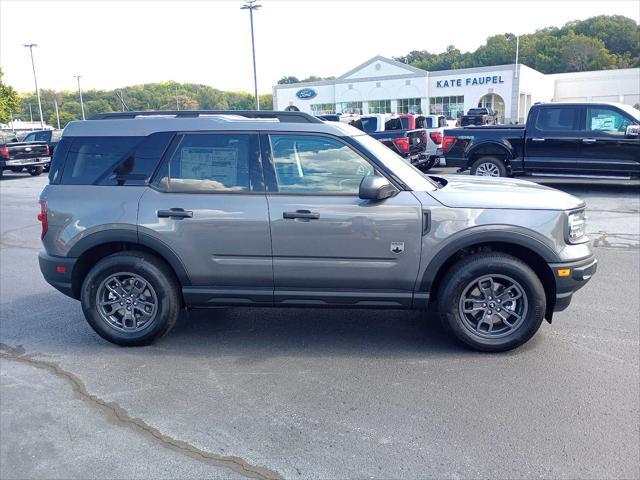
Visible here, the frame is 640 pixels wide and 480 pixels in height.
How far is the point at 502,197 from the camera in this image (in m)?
4.48

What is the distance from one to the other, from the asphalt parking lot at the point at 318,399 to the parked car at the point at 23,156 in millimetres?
18494

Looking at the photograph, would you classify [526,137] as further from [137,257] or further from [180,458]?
[180,458]

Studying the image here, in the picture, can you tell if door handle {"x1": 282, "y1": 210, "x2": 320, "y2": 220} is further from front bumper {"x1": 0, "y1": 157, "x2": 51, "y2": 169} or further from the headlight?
front bumper {"x1": 0, "y1": 157, "x2": 51, "y2": 169}

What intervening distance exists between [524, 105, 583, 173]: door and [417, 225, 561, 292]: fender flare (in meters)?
9.31

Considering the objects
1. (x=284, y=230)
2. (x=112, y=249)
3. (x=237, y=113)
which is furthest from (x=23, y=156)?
(x=284, y=230)

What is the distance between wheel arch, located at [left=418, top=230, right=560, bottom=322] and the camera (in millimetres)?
4332

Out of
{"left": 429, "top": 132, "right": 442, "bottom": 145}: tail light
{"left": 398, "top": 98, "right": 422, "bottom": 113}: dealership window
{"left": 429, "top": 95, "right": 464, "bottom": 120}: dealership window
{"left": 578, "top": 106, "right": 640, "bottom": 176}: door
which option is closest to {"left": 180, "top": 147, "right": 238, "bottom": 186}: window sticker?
{"left": 578, "top": 106, "right": 640, "bottom": 176}: door

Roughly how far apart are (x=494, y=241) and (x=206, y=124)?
2.50 m

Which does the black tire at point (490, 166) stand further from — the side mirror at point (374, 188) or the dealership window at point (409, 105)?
the dealership window at point (409, 105)

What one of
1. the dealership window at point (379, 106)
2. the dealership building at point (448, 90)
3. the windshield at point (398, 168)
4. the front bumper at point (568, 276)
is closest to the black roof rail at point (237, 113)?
the windshield at point (398, 168)

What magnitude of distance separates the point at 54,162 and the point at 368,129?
15.1 m

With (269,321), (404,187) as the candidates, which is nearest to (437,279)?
(404,187)

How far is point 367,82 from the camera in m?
60.1

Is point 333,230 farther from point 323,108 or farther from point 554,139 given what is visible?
point 323,108
